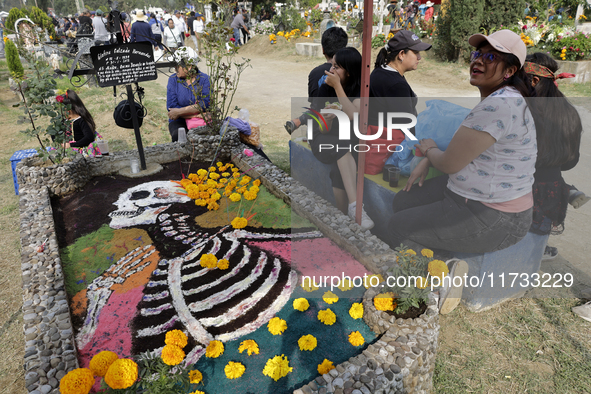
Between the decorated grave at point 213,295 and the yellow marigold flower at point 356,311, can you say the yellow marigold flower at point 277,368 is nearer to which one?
the decorated grave at point 213,295

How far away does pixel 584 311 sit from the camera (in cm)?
277

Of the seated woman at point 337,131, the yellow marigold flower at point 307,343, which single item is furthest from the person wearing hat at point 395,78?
the yellow marigold flower at point 307,343

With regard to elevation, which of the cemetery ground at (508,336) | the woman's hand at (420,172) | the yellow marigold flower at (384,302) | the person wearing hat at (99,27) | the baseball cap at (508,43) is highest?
the person wearing hat at (99,27)

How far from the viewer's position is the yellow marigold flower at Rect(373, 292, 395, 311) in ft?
7.42

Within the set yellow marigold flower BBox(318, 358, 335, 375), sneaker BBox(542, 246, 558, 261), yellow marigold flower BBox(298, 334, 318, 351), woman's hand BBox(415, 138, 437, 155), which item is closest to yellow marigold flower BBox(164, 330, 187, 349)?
yellow marigold flower BBox(298, 334, 318, 351)

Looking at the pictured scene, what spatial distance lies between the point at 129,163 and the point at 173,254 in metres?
2.28

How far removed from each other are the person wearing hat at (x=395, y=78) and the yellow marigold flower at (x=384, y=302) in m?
1.65

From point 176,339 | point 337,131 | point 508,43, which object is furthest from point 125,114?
point 508,43

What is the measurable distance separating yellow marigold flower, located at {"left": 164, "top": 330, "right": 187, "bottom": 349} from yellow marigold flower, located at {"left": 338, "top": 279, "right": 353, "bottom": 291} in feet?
3.57

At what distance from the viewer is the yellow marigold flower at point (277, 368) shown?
197cm

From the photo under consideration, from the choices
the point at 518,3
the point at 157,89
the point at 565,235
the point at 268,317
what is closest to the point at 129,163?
the point at 268,317

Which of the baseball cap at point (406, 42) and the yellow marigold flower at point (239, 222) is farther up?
the baseball cap at point (406, 42)

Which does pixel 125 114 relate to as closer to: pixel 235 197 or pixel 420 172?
pixel 235 197

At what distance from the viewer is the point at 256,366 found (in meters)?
2.05
